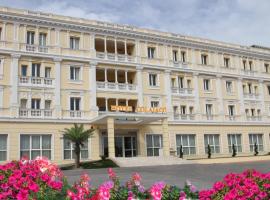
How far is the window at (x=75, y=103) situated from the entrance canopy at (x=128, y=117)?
234cm

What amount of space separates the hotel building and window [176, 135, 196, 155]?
116 millimetres

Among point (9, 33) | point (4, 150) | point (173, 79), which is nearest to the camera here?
point (4, 150)

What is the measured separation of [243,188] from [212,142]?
116 feet

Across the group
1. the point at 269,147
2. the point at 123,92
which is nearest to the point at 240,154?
the point at 269,147

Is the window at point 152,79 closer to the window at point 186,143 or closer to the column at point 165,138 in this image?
the column at point 165,138

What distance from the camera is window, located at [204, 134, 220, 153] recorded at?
40125mm

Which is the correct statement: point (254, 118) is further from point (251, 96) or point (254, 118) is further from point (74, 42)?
point (74, 42)

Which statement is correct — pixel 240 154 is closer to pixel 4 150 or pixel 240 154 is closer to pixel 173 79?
pixel 173 79

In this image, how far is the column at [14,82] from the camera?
29953mm

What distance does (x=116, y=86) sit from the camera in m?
35.7

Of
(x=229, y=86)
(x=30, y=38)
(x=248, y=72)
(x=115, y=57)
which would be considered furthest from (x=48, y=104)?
(x=248, y=72)

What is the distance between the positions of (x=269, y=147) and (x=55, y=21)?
31917mm

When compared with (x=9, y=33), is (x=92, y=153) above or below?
below

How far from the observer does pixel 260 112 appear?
45969 millimetres
